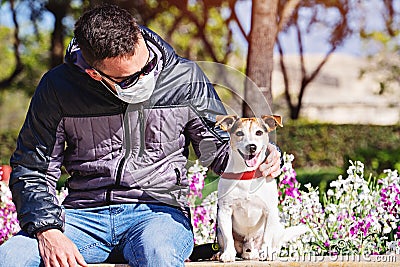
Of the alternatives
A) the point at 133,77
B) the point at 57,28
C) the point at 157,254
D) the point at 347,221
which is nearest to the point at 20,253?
the point at 157,254

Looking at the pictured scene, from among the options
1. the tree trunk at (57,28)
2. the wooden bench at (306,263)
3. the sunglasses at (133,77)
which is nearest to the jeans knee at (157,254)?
the wooden bench at (306,263)

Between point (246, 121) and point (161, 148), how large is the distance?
368 millimetres

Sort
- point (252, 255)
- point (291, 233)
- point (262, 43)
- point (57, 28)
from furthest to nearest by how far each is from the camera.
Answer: point (57, 28) → point (262, 43) → point (291, 233) → point (252, 255)

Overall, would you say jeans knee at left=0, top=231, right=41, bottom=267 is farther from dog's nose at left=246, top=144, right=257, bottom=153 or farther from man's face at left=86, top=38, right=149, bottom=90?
dog's nose at left=246, top=144, right=257, bottom=153

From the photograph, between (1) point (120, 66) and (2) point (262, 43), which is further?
(2) point (262, 43)

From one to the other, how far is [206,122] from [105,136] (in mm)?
421

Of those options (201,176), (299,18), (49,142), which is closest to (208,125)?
(49,142)

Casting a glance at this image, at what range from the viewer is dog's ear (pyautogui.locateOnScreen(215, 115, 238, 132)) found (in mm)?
2752

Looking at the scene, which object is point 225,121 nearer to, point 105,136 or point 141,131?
point 141,131

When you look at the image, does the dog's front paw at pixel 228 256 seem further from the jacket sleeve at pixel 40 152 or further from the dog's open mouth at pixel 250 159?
the jacket sleeve at pixel 40 152

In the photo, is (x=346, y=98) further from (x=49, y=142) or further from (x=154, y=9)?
(x=49, y=142)

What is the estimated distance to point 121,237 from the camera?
271cm

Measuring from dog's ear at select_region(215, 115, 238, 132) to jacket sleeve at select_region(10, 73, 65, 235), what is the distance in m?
0.64

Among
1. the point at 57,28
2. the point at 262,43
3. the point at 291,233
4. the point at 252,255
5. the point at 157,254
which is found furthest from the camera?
the point at 57,28
